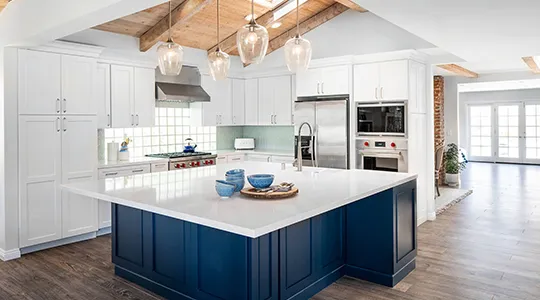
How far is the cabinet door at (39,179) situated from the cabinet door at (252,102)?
10.8ft

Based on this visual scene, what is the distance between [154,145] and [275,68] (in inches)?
89.6

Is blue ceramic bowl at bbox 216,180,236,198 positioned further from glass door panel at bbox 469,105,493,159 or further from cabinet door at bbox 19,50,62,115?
glass door panel at bbox 469,105,493,159

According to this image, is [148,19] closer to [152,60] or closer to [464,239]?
[152,60]

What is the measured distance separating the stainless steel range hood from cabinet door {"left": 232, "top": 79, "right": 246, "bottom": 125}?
69 centimetres

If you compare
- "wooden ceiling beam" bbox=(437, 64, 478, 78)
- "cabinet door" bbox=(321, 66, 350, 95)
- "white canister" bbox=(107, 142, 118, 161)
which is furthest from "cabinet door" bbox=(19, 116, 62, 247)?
"wooden ceiling beam" bbox=(437, 64, 478, 78)

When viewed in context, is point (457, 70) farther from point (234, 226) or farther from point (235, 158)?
point (234, 226)

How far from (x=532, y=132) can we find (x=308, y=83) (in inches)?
370

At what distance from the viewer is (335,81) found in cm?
575

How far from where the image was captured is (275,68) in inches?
264

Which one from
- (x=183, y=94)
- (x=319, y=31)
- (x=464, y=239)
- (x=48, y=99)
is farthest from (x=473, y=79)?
(x=48, y=99)

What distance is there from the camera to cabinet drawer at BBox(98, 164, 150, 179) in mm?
4996

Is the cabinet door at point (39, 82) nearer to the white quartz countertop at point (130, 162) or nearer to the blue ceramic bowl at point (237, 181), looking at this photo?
the white quartz countertop at point (130, 162)

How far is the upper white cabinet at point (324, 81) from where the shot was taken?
5.68m

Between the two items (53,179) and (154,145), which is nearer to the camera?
(53,179)
